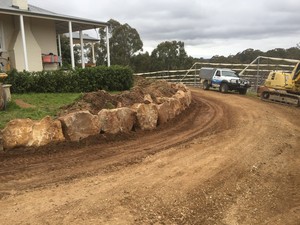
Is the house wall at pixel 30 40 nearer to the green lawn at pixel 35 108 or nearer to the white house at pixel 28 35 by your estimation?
the white house at pixel 28 35

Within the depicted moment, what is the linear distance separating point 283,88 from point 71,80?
11.3 meters

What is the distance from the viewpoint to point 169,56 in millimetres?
57156

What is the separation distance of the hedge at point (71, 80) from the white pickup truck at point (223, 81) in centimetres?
872

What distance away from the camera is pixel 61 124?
777 cm

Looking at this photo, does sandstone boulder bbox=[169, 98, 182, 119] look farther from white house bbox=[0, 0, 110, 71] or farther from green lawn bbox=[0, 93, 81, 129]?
white house bbox=[0, 0, 110, 71]

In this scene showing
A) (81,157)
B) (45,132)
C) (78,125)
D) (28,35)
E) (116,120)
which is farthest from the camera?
(28,35)

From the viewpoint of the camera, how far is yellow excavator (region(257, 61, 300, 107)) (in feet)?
54.2

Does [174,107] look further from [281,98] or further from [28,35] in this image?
[28,35]

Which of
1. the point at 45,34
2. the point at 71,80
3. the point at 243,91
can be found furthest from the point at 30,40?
the point at 243,91

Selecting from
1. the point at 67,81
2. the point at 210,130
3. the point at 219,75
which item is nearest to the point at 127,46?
the point at 219,75

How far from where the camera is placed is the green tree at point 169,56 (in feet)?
186

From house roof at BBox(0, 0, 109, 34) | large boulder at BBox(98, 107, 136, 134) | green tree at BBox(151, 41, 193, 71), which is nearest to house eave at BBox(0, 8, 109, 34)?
house roof at BBox(0, 0, 109, 34)

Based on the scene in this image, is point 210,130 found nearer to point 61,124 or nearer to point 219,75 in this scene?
point 61,124

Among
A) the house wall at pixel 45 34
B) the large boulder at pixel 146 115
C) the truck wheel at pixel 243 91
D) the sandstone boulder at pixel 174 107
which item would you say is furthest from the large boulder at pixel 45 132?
the truck wheel at pixel 243 91
